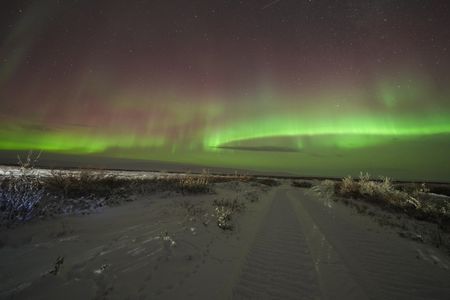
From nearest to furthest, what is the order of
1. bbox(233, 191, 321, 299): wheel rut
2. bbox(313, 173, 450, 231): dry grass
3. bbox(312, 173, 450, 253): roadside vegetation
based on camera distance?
bbox(233, 191, 321, 299): wheel rut, bbox(312, 173, 450, 253): roadside vegetation, bbox(313, 173, 450, 231): dry grass

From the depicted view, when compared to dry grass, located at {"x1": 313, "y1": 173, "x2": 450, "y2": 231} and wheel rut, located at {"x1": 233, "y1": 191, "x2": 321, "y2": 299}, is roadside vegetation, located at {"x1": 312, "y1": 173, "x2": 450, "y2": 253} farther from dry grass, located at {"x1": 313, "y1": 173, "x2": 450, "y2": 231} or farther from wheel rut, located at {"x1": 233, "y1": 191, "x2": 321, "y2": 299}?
wheel rut, located at {"x1": 233, "y1": 191, "x2": 321, "y2": 299}

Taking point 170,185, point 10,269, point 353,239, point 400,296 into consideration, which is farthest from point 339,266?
point 170,185

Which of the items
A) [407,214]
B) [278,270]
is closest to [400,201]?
[407,214]

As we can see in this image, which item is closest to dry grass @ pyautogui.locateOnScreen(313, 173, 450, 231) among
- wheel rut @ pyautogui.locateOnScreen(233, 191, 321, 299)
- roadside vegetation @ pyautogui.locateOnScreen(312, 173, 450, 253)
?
roadside vegetation @ pyautogui.locateOnScreen(312, 173, 450, 253)

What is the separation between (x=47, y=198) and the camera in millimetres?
11898

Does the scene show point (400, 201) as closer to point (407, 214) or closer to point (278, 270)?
point (407, 214)

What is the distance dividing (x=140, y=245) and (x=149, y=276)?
5.28ft

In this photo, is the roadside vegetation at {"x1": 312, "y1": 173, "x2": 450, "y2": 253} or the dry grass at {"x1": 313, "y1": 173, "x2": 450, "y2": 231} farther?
the dry grass at {"x1": 313, "y1": 173, "x2": 450, "y2": 231}

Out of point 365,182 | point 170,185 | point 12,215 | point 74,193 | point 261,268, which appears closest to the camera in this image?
point 261,268

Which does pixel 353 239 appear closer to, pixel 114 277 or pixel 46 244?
pixel 114 277

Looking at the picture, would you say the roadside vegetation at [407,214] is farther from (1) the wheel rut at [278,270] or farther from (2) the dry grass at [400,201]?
(1) the wheel rut at [278,270]

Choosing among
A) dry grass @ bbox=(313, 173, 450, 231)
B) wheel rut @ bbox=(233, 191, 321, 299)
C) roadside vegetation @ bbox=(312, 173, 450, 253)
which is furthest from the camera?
dry grass @ bbox=(313, 173, 450, 231)

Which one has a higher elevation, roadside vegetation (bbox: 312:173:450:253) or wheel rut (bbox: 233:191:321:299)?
roadside vegetation (bbox: 312:173:450:253)

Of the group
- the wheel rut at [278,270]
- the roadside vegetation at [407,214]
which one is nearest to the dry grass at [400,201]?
the roadside vegetation at [407,214]
